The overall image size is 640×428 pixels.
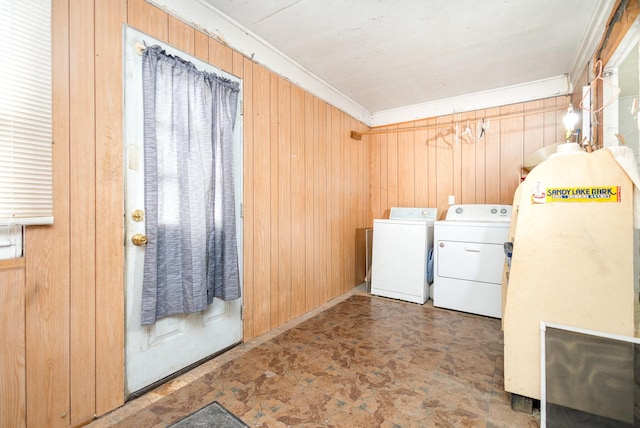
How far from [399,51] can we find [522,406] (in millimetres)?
2594

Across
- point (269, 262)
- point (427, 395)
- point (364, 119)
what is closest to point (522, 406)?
point (427, 395)

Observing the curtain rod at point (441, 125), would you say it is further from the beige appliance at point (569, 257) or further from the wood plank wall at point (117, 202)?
the beige appliance at point (569, 257)

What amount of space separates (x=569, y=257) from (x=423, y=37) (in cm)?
184

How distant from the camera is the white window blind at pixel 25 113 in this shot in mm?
1105

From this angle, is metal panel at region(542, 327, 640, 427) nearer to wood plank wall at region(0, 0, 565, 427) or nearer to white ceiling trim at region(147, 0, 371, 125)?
wood plank wall at region(0, 0, 565, 427)

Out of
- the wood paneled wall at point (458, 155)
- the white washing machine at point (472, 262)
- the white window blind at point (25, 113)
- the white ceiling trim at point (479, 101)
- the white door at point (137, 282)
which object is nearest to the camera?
the white window blind at point (25, 113)

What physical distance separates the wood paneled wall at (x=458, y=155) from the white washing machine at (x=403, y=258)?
0.42 meters

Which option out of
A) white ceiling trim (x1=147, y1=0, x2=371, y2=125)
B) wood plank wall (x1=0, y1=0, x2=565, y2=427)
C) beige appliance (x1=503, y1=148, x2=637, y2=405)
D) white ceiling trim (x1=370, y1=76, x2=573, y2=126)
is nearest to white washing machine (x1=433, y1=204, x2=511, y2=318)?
wood plank wall (x1=0, y1=0, x2=565, y2=427)

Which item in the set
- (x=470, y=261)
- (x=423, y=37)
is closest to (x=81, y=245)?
(x=423, y=37)

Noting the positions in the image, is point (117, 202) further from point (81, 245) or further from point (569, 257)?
point (569, 257)

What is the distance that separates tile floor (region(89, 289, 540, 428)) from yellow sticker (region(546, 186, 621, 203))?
1108mm

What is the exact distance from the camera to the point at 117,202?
1.48 metres

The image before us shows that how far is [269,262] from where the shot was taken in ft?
7.88

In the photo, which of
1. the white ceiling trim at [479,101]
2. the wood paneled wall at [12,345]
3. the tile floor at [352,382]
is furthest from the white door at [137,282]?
the white ceiling trim at [479,101]
